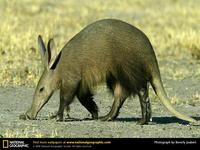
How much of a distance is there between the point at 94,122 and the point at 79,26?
9943mm

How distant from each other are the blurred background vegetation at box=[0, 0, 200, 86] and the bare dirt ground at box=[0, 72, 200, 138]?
1260mm

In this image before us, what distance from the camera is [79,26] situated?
20.0 meters

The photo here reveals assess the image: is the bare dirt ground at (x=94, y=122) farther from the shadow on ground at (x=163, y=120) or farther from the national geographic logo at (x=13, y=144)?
the national geographic logo at (x=13, y=144)

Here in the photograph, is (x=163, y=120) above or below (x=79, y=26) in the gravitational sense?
below

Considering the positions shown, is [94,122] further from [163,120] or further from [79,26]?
[79,26]

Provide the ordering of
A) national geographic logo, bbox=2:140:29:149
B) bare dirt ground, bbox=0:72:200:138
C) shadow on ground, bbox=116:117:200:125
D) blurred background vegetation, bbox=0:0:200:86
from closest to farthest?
national geographic logo, bbox=2:140:29:149 < bare dirt ground, bbox=0:72:200:138 < shadow on ground, bbox=116:117:200:125 < blurred background vegetation, bbox=0:0:200:86

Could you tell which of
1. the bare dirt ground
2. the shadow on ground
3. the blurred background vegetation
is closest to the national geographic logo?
the bare dirt ground

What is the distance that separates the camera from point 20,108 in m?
11.6

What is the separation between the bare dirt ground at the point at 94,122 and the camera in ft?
30.4

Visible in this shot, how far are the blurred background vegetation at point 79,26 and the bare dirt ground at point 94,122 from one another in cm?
126

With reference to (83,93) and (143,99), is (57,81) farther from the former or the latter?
(143,99)

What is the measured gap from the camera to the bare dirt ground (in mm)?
9256

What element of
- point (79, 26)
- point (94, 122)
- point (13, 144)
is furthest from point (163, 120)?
point (79, 26)

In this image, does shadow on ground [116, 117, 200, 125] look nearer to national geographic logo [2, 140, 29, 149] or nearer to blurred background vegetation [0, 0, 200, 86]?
national geographic logo [2, 140, 29, 149]
